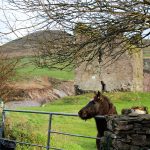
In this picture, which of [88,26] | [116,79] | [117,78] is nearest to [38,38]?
[88,26]

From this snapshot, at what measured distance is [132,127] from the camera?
23.3ft

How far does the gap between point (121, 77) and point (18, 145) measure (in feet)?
92.3

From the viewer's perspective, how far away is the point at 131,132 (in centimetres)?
711

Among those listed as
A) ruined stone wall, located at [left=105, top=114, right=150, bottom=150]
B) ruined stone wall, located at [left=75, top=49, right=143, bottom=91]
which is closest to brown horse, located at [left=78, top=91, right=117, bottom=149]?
ruined stone wall, located at [left=105, top=114, right=150, bottom=150]

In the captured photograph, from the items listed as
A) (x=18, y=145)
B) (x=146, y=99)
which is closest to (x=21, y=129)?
(x=18, y=145)

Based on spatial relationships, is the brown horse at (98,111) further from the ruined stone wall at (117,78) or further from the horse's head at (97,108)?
the ruined stone wall at (117,78)

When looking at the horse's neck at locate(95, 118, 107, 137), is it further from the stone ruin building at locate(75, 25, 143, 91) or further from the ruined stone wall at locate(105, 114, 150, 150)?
the stone ruin building at locate(75, 25, 143, 91)

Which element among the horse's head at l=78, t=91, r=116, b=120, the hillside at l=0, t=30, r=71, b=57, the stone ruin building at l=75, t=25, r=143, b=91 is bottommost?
the horse's head at l=78, t=91, r=116, b=120

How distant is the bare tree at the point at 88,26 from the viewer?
877 cm

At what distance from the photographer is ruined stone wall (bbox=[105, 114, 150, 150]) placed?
7012mm

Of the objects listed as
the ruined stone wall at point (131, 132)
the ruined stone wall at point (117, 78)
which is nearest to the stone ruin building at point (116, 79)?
the ruined stone wall at point (117, 78)

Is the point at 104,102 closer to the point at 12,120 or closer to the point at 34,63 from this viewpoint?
the point at 34,63

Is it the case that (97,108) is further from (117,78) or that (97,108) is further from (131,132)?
(117,78)

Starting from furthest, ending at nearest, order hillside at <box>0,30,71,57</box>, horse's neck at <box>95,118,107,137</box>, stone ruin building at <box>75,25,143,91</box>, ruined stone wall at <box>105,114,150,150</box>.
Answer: stone ruin building at <box>75,25,143,91</box> → hillside at <box>0,30,71,57</box> → horse's neck at <box>95,118,107,137</box> → ruined stone wall at <box>105,114,150,150</box>
